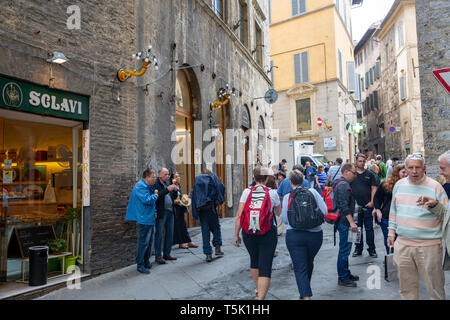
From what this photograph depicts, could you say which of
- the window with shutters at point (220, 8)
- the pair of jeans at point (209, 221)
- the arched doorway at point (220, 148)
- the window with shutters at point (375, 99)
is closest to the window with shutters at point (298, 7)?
the window with shutters at point (375, 99)

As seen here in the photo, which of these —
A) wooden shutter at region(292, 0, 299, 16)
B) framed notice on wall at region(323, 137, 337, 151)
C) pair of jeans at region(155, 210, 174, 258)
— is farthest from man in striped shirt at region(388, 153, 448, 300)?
wooden shutter at region(292, 0, 299, 16)

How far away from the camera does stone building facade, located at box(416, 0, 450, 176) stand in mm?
6469

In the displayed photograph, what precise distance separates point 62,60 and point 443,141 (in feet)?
20.5

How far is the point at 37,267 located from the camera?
207 inches

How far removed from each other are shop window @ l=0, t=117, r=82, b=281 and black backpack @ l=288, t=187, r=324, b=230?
375cm

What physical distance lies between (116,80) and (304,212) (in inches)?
168

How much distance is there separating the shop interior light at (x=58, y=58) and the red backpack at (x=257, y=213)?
330 cm

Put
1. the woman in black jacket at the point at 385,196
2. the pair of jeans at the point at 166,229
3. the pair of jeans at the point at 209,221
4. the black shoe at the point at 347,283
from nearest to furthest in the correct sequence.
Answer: the black shoe at the point at 347,283 → the woman in black jacket at the point at 385,196 → the pair of jeans at the point at 166,229 → the pair of jeans at the point at 209,221

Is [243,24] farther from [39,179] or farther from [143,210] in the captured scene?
[39,179]

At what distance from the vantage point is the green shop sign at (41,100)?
194 inches

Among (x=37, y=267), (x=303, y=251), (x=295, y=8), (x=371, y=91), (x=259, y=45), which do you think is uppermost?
(x=295, y=8)

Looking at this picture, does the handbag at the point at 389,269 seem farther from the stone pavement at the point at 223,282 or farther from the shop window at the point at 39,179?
the shop window at the point at 39,179

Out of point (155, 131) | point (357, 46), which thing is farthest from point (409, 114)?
point (155, 131)

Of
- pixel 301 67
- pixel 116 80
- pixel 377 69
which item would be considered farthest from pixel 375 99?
pixel 116 80
